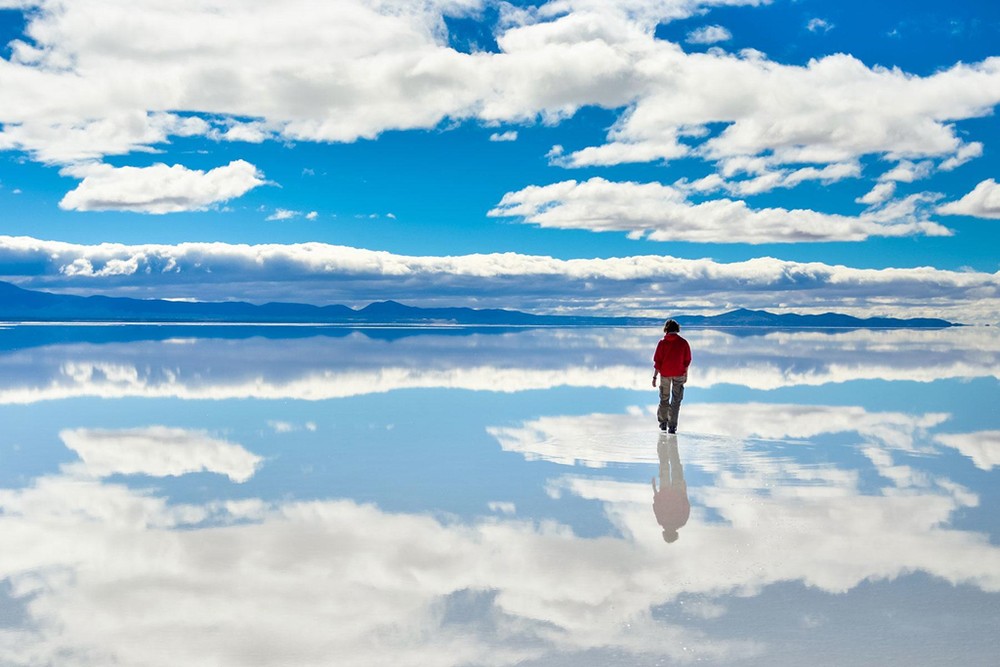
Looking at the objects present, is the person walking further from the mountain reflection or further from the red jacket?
the mountain reflection

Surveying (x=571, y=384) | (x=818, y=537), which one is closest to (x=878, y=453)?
(x=818, y=537)

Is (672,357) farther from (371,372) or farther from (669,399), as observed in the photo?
(371,372)

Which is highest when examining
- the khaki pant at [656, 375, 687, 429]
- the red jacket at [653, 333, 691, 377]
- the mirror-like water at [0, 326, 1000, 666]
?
the red jacket at [653, 333, 691, 377]

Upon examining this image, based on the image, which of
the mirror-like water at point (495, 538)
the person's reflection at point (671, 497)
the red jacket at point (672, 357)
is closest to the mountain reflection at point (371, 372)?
the mirror-like water at point (495, 538)

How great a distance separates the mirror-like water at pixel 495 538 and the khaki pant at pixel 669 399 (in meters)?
0.46

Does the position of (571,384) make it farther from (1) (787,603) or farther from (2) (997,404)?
(1) (787,603)

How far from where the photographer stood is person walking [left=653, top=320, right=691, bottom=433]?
Answer: 1593 cm

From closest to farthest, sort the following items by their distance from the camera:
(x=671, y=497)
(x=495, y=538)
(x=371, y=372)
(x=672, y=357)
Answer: (x=495, y=538) < (x=671, y=497) < (x=672, y=357) < (x=371, y=372)

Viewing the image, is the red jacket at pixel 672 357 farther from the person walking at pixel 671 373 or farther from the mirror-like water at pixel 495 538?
the mirror-like water at pixel 495 538

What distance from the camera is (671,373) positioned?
1627 cm

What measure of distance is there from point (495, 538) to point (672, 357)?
871cm

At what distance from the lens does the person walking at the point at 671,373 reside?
52.3 ft

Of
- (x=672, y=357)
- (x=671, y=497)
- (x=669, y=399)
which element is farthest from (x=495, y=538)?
(x=672, y=357)

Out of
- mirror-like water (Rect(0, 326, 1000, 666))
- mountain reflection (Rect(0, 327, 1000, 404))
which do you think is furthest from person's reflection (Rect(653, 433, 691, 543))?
mountain reflection (Rect(0, 327, 1000, 404))
